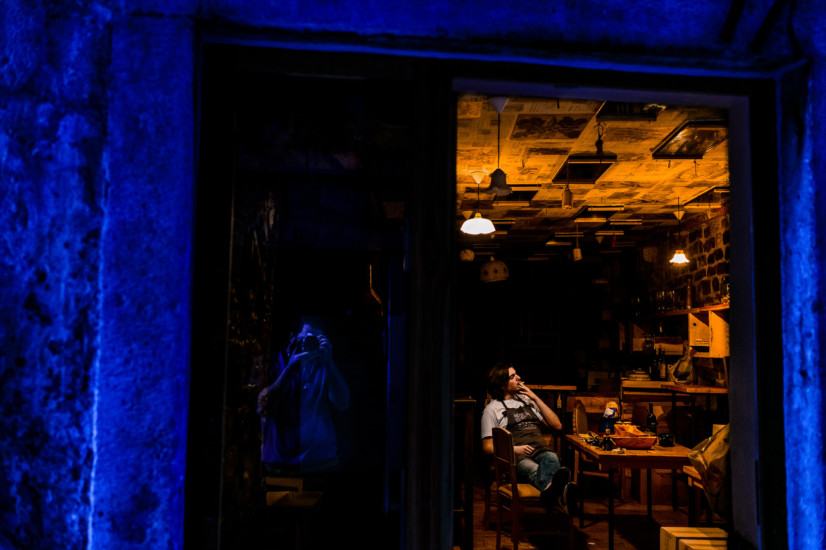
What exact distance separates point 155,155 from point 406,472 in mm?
1517

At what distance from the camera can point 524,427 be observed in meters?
6.60

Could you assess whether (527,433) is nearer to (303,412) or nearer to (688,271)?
(303,412)

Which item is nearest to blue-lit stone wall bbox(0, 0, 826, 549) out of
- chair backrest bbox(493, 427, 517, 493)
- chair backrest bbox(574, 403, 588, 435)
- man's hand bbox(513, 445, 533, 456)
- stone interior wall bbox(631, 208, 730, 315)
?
chair backrest bbox(493, 427, 517, 493)

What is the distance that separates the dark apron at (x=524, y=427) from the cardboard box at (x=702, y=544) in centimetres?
255

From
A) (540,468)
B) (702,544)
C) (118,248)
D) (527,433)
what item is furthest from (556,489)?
(118,248)

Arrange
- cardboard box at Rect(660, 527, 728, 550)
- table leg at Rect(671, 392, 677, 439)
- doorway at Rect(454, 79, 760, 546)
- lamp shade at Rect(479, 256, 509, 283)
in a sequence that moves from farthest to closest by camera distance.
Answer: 1. lamp shade at Rect(479, 256, 509, 283)
2. table leg at Rect(671, 392, 677, 439)
3. cardboard box at Rect(660, 527, 728, 550)
4. doorway at Rect(454, 79, 760, 546)

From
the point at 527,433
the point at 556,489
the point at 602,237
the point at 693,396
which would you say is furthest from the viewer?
the point at 602,237

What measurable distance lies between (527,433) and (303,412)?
3259 millimetres

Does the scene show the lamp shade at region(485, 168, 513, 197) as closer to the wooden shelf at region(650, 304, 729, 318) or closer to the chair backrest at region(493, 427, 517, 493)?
the chair backrest at region(493, 427, 517, 493)

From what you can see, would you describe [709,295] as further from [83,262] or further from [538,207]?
[83,262]

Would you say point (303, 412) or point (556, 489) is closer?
point (303, 412)

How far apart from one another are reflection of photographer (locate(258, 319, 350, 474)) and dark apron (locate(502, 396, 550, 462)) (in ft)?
9.58

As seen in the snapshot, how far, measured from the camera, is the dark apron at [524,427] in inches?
257

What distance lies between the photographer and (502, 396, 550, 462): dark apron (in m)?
6.52
